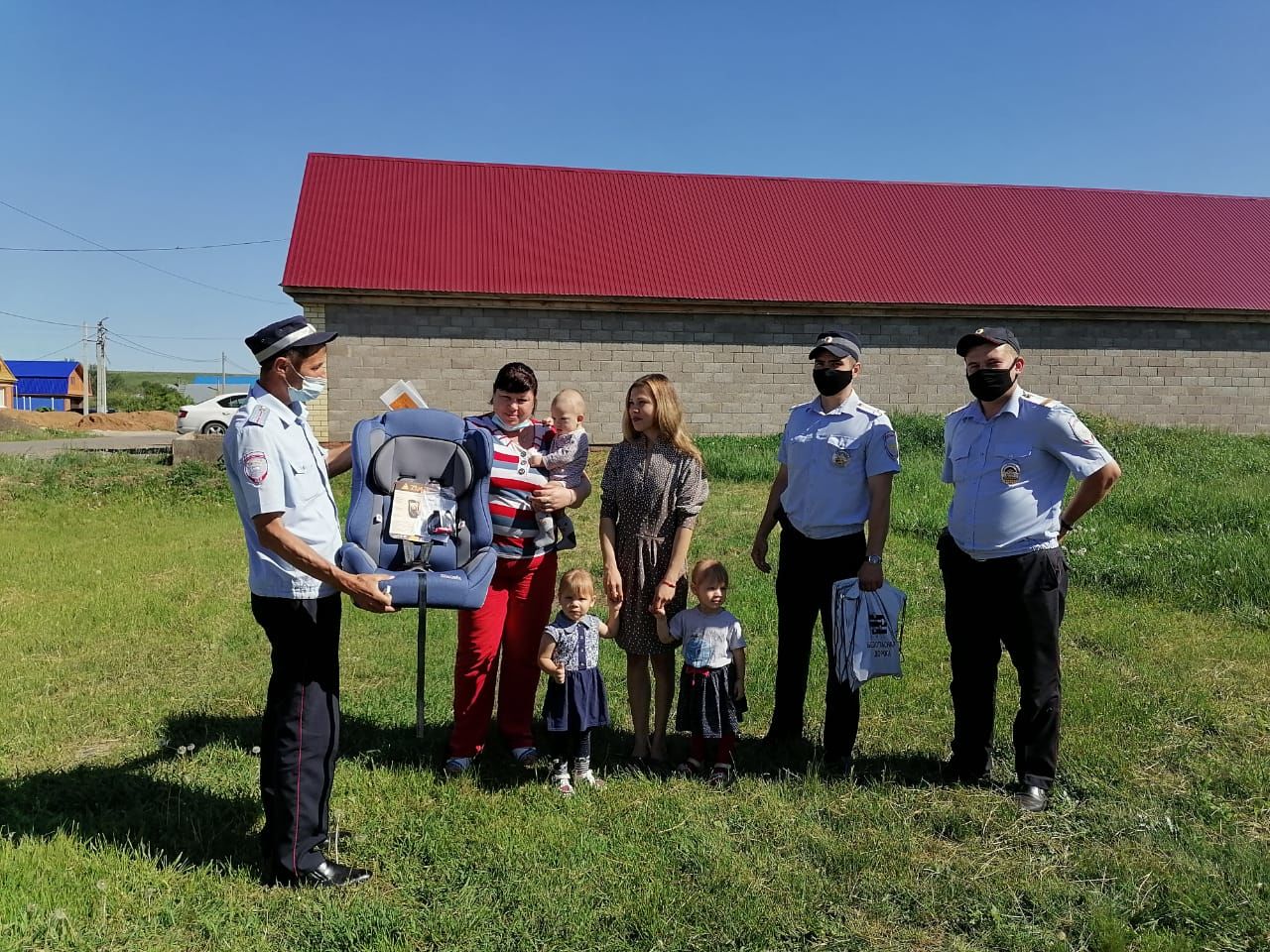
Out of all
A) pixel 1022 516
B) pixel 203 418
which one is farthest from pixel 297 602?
pixel 203 418

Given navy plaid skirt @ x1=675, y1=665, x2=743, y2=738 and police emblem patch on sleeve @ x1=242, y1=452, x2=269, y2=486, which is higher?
police emblem patch on sleeve @ x1=242, y1=452, x2=269, y2=486

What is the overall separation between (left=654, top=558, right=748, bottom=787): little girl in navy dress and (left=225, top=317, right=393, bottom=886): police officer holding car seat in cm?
154

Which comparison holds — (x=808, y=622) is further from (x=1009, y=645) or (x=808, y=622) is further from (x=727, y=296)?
A: (x=727, y=296)

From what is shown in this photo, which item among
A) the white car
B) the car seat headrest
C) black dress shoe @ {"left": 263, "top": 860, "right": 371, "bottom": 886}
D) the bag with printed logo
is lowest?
black dress shoe @ {"left": 263, "top": 860, "right": 371, "bottom": 886}

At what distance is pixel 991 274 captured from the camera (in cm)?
1966

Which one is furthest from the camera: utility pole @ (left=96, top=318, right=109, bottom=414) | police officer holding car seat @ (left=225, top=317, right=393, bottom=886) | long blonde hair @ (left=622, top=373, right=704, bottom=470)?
utility pole @ (left=96, top=318, right=109, bottom=414)

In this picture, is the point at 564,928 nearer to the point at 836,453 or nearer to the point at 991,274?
the point at 836,453

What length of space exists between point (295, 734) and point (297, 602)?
0.51m

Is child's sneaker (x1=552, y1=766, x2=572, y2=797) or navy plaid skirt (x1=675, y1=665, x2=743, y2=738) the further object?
navy plaid skirt (x1=675, y1=665, x2=743, y2=738)

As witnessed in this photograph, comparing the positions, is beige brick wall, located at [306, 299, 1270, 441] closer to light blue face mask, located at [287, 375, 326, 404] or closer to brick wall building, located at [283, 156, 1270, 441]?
brick wall building, located at [283, 156, 1270, 441]

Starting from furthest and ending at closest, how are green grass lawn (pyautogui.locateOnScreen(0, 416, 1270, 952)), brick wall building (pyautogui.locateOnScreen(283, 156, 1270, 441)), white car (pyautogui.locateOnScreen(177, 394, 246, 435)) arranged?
1. white car (pyautogui.locateOnScreen(177, 394, 246, 435))
2. brick wall building (pyautogui.locateOnScreen(283, 156, 1270, 441))
3. green grass lawn (pyautogui.locateOnScreen(0, 416, 1270, 952))

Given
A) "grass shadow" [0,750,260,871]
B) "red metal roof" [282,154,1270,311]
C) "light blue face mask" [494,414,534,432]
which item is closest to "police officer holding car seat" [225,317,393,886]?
"grass shadow" [0,750,260,871]

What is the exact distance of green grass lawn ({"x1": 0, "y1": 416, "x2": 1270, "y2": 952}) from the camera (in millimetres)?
3301

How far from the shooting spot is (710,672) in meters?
4.46
